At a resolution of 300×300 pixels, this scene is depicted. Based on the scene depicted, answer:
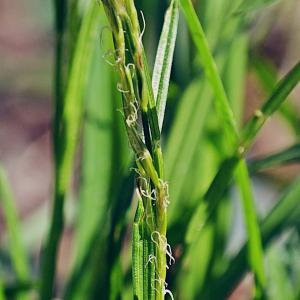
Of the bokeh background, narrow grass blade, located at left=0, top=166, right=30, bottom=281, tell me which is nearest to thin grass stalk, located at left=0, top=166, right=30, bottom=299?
narrow grass blade, located at left=0, top=166, right=30, bottom=281

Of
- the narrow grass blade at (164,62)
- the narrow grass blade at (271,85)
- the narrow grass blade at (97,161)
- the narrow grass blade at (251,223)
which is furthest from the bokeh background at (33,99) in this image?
the narrow grass blade at (164,62)

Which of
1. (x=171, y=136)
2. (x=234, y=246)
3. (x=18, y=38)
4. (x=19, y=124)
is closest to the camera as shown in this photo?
(x=171, y=136)

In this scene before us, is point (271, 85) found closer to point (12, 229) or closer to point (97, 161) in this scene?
point (97, 161)

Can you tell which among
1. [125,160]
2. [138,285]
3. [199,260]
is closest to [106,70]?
[125,160]

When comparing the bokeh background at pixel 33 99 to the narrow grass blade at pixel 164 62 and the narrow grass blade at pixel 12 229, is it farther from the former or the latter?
the narrow grass blade at pixel 164 62

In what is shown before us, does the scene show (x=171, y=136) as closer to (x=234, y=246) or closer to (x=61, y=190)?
(x=61, y=190)

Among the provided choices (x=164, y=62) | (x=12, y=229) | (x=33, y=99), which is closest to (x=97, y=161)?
(x=12, y=229)

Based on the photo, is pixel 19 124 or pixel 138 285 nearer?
pixel 138 285
